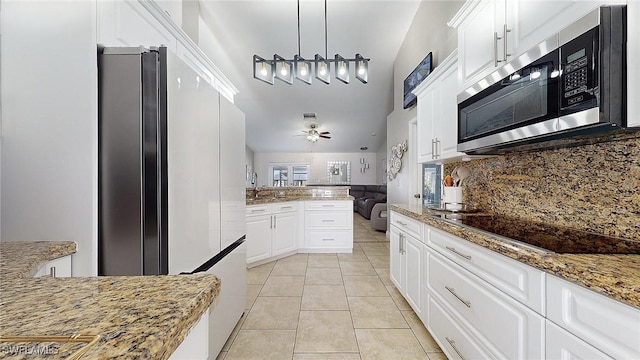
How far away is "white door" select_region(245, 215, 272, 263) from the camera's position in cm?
334

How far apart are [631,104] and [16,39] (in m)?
2.28

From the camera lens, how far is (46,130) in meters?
1.00

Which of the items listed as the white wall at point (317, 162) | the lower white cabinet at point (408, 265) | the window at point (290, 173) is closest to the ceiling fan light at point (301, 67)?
the lower white cabinet at point (408, 265)

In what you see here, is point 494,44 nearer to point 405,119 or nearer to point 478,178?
point 478,178

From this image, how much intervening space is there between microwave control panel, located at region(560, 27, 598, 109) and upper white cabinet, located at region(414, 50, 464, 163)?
89 centimetres

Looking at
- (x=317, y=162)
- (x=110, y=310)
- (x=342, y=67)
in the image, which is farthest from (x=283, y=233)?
(x=317, y=162)

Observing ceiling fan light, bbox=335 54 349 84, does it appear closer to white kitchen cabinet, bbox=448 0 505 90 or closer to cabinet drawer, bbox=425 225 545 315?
white kitchen cabinet, bbox=448 0 505 90

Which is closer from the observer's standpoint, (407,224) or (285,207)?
(407,224)

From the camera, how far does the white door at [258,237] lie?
3340 mm

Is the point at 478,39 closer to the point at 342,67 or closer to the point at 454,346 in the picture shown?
the point at 454,346

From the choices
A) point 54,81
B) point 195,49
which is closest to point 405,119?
point 195,49

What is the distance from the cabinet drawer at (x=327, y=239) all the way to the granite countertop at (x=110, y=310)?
356 cm

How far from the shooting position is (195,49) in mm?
2053

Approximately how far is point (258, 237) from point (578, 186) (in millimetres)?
3114
